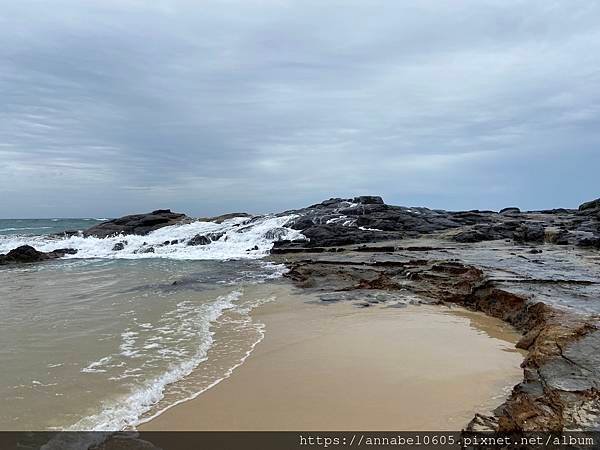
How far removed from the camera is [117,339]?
24.5 feet

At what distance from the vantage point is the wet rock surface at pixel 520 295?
3.84 meters

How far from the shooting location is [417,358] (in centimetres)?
608

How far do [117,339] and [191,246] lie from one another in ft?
67.1

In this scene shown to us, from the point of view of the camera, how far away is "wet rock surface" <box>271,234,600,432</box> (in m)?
3.84

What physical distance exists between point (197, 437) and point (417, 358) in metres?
3.26

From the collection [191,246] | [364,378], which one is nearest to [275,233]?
[191,246]

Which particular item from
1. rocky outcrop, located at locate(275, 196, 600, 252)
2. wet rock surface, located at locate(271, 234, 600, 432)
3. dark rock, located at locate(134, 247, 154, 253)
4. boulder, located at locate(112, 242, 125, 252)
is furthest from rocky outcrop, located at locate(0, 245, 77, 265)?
wet rock surface, located at locate(271, 234, 600, 432)

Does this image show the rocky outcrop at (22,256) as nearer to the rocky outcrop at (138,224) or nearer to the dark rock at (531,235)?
the rocky outcrop at (138,224)

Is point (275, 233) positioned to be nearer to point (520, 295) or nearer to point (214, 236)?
point (214, 236)

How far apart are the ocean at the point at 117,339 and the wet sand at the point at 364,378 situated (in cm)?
47

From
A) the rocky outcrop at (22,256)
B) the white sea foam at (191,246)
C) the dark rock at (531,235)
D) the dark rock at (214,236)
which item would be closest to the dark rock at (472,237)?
the dark rock at (531,235)

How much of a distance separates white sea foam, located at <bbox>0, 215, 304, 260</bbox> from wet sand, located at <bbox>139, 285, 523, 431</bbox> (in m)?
15.8

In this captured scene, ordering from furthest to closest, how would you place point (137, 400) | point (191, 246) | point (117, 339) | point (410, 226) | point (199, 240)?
point (199, 240) → point (191, 246) → point (410, 226) → point (117, 339) → point (137, 400)

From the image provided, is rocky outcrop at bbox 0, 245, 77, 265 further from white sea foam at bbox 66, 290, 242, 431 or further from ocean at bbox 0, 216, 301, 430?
white sea foam at bbox 66, 290, 242, 431
